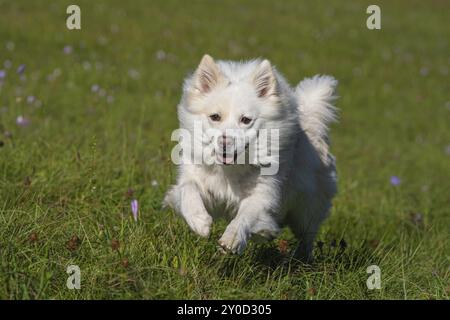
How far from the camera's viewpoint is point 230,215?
464cm

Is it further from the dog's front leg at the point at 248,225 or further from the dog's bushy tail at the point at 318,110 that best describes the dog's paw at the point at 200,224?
the dog's bushy tail at the point at 318,110

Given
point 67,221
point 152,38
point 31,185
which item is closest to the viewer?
point 67,221

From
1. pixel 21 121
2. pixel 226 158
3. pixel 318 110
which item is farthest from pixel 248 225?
pixel 21 121

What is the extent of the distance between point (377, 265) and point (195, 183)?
A: 1.25 meters

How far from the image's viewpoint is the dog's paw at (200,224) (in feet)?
12.8

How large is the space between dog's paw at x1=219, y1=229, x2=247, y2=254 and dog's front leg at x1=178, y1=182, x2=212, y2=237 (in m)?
0.12

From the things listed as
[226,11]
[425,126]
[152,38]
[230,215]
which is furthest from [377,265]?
[226,11]

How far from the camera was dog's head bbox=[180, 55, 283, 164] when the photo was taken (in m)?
4.15

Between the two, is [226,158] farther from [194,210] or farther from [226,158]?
[194,210]

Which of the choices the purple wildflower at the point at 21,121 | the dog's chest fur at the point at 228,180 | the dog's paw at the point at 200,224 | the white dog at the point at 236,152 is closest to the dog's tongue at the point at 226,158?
the white dog at the point at 236,152

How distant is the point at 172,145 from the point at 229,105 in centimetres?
240

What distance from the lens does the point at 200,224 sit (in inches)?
155

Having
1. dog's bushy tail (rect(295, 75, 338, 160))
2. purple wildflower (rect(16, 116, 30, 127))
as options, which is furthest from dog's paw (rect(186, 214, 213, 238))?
purple wildflower (rect(16, 116, 30, 127))
